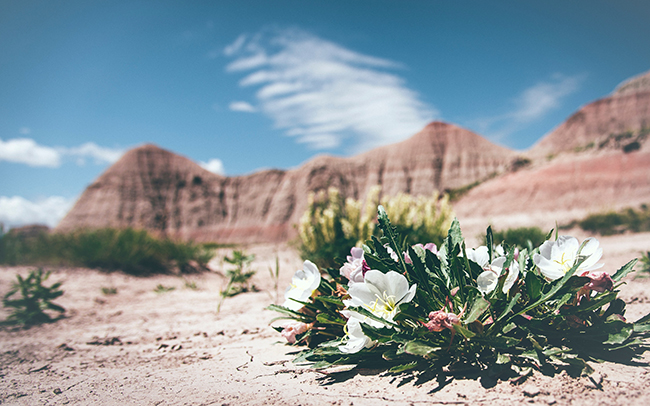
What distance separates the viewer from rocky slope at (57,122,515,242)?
Result: 149 ft

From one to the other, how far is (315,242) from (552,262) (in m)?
5.74

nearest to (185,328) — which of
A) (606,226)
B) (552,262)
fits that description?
(552,262)

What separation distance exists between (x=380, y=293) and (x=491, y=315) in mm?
475

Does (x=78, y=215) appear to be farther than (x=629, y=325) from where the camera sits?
Yes

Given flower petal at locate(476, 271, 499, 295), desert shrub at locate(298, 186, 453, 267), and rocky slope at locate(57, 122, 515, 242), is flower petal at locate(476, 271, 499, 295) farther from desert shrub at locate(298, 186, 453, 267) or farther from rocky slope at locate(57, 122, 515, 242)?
rocky slope at locate(57, 122, 515, 242)

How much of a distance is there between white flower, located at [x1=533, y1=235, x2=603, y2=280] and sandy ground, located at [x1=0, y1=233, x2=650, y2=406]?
0.39m

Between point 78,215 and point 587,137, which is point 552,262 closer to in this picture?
point 587,137

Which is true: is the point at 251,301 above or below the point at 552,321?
below

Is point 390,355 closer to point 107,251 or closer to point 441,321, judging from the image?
point 441,321

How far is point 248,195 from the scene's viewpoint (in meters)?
51.3

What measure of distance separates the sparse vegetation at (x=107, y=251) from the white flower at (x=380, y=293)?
6395 millimetres

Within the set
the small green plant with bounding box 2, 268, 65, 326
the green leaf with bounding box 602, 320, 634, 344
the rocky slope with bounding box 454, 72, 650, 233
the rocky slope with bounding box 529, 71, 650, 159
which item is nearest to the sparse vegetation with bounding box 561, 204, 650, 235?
the rocky slope with bounding box 454, 72, 650, 233

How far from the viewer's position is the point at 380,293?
1429mm

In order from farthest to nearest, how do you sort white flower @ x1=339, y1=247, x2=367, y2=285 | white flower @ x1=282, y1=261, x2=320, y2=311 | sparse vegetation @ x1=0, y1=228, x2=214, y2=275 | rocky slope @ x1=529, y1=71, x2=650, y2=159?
rocky slope @ x1=529, y1=71, x2=650, y2=159
sparse vegetation @ x1=0, y1=228, x2=214, y2=275
white flower @ x1=282, y1=261, x2=320, y2=311
white flower @ x1=339, y1=247, x2=367, y2=285
